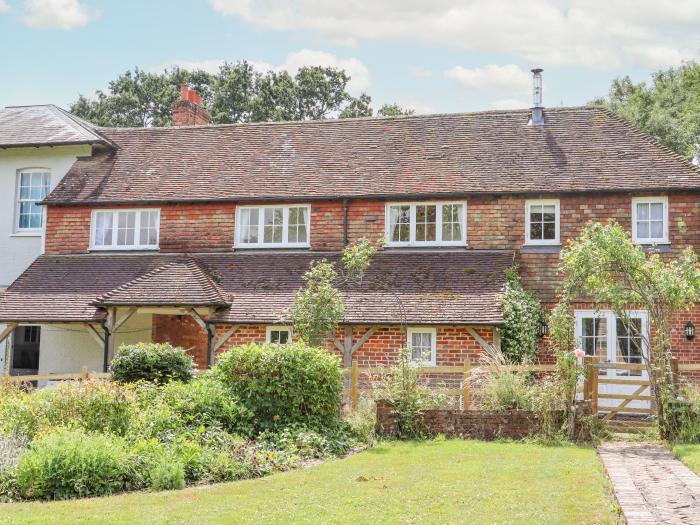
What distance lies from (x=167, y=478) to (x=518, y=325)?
10365mm

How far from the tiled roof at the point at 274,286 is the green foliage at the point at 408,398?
3.50 m

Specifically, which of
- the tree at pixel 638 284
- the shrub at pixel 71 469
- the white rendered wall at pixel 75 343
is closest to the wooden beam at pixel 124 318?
the white rendered wall at pixel 75 343

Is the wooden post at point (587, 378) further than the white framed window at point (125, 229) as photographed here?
No

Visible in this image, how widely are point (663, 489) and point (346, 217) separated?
13327 millimetres

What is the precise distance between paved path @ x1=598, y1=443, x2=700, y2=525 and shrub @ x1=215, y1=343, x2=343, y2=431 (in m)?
4.61

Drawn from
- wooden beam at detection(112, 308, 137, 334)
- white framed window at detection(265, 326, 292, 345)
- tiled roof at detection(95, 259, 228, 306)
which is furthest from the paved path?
wooden beam at detection(112, 308, 137, 334)

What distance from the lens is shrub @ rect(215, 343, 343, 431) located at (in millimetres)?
13641

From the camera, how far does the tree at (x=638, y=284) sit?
14328 millimetres

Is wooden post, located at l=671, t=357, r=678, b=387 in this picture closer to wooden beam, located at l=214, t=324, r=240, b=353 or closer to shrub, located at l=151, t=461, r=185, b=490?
shrub, located at l=151, t=461, r=185, b=490

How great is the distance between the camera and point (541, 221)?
2094 cm

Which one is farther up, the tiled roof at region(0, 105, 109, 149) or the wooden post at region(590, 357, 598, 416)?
the tiled roof at region(0, 105, 109, 149)

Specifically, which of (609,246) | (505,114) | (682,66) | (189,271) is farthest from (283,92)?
(609,246)

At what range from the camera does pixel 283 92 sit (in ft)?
170

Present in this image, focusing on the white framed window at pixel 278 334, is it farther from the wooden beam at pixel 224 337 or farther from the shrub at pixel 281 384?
the shrub at pixel 281 384
